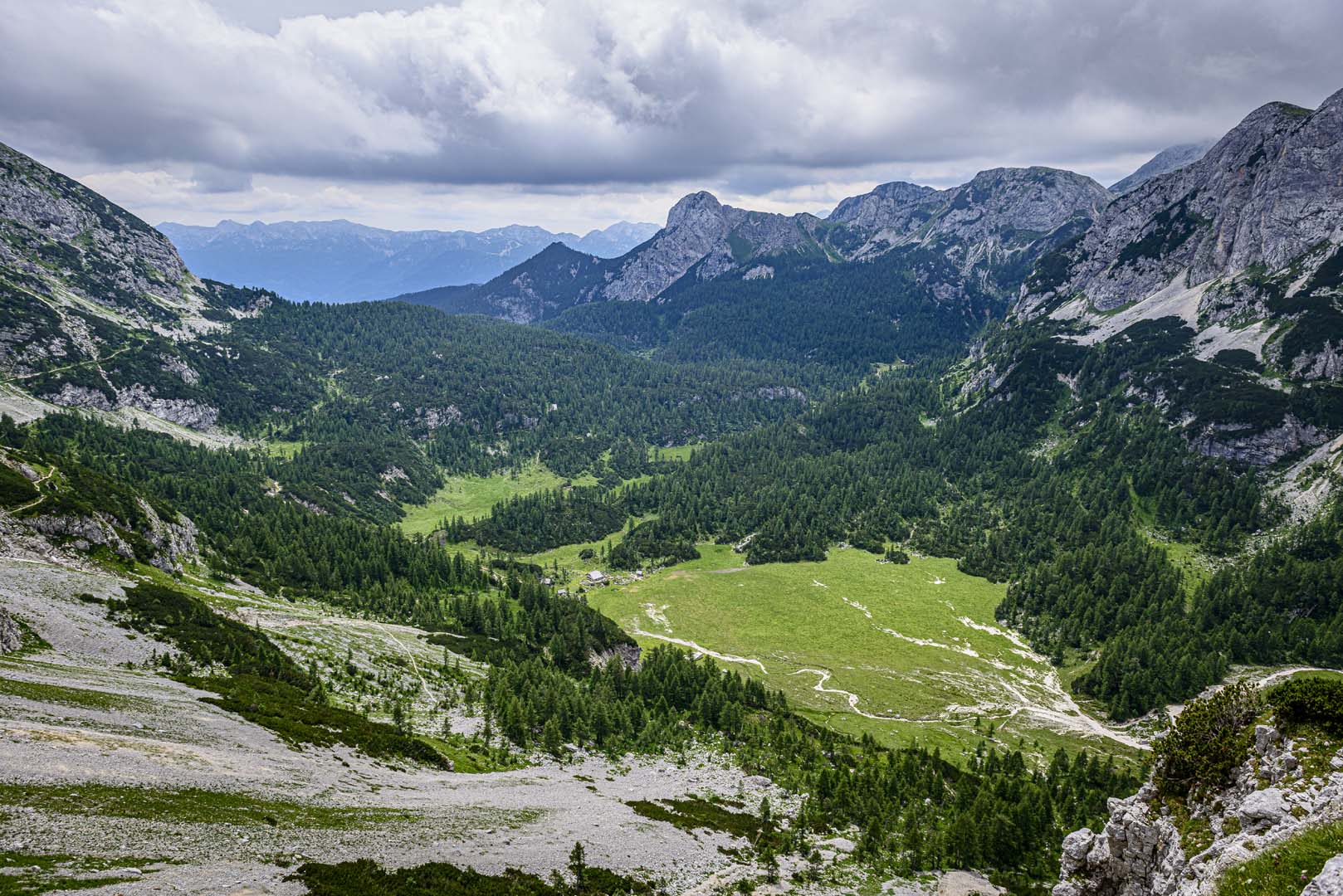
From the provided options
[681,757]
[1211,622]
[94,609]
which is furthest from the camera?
[1211,622]

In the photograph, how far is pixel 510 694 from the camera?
92500 mm

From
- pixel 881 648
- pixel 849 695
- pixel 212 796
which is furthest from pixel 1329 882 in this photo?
pixel 881 648

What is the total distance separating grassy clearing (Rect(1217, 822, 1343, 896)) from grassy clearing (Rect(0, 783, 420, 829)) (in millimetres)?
45563

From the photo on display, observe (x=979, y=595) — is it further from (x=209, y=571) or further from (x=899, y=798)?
(x=209, y=571)

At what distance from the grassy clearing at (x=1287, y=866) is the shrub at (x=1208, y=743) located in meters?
16.0

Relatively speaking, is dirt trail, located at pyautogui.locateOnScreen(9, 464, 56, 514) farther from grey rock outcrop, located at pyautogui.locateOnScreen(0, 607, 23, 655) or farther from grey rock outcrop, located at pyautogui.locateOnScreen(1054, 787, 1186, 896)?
grey rock outcrop, located at pyautogui.locateOnScreen(1054, 787, 1186, 896)

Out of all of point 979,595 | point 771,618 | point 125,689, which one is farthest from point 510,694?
point 979,595

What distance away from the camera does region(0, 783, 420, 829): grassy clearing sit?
1281 inches

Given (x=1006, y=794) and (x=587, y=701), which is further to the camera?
(x=587, y=701)

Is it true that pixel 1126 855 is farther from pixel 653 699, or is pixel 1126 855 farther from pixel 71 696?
pixel 653 699

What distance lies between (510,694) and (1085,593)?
472ft

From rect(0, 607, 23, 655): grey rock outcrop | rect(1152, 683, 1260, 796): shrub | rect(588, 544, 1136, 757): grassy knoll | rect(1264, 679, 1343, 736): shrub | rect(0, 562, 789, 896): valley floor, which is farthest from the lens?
rect(588, 544, 1136, 757): grassy knoll

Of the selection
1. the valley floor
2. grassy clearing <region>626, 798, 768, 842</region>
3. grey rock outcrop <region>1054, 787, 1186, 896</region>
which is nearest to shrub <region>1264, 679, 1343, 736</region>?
grey rock outcrop <region>1054, 787, 1186, 896</region>

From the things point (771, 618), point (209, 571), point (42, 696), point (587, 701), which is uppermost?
point (42, 696)
